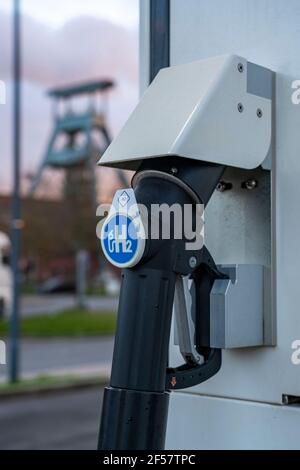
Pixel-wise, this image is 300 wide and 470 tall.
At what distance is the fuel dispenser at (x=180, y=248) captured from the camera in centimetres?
148

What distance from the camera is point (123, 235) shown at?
1.49m

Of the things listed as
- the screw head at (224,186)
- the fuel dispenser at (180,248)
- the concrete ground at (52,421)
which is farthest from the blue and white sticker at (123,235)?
the concrete ground at (52,421)

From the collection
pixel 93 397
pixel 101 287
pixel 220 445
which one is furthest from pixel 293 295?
pixel 101 287

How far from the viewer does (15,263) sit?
13406 millimetres

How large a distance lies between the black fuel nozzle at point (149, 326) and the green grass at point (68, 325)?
62.1 ft

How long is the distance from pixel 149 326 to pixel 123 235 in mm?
177

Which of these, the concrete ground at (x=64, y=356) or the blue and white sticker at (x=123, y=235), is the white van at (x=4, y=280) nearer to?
the concrete ground at (x=64, y=356)

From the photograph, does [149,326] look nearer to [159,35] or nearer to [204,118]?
[204,118]

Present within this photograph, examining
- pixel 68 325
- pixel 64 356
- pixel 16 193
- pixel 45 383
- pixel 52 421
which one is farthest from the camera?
pixel 68 325

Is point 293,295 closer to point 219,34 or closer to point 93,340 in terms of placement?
point 219,34

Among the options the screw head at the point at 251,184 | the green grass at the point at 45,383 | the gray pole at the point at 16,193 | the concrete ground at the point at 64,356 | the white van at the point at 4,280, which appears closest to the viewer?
the screw head at the point at 251,184

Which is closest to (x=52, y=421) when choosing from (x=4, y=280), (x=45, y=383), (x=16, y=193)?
(x=45, y=383)

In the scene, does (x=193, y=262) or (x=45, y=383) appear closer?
(x=193, y=262)

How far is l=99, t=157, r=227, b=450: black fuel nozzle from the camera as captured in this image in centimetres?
148
